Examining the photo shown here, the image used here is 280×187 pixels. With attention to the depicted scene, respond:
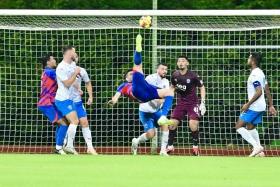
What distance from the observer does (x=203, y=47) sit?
1931 centimetres

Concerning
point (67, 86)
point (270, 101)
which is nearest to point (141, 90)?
point (67, 86)

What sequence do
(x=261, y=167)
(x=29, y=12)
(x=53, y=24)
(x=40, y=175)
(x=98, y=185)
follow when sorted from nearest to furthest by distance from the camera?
(x=98, y=185), (x=40, y=175), (x=261, y=167), (x=29, y=12), (x=53, y=24)

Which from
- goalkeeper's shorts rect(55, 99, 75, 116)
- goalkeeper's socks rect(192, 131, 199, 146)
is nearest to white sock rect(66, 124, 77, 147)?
goalkeeper's shorts rect(55, 99, 75, 116)

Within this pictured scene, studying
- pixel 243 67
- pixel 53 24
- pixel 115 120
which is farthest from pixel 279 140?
pixel 53 24

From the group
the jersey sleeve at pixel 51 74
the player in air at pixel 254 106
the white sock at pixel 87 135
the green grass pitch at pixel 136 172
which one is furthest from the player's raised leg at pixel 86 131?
the green grass pitch at pixel 136 172

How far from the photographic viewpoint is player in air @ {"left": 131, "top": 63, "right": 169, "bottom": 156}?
18031mm

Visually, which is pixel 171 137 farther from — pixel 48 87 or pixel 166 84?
pixel 48 87

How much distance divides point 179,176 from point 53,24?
8509 mm

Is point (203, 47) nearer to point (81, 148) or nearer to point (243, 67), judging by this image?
point (243, 67)

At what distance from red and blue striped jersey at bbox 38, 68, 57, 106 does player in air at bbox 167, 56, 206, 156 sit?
2299mm

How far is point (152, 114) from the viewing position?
18.1m

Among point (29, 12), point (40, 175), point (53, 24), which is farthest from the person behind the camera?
point (53, 24)

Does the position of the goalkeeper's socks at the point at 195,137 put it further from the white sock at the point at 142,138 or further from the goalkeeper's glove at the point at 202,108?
the white sock at the point at 142,138

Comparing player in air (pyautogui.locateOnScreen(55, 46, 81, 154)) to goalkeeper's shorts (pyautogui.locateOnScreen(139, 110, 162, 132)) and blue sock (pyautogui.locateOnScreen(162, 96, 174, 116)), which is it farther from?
blue sock (pyautogui.locateOnScreen(162, 96, 174, 116))
